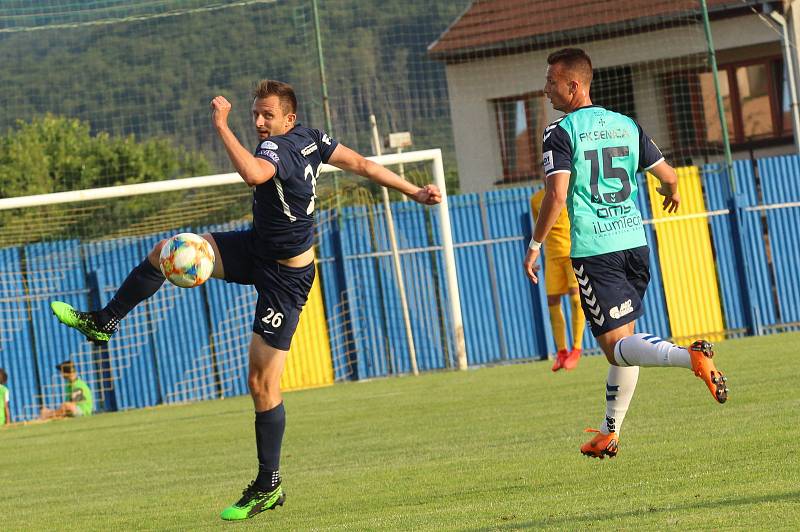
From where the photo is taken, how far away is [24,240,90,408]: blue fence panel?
1850cm

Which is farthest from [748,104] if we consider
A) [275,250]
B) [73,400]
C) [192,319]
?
[275,250]

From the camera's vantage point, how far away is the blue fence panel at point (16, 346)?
1845 cm

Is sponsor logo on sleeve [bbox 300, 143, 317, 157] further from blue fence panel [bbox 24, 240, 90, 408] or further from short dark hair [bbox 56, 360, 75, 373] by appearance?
blue fence panel [bbox 24, 240, 90, 408]

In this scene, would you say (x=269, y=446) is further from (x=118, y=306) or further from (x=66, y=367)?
(x=66, y=367)

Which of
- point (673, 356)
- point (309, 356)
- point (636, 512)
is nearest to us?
point (636, 512)

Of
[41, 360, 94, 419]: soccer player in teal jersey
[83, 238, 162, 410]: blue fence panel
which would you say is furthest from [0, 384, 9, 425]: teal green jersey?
[83, 238, 162, 410]: blue fence panel

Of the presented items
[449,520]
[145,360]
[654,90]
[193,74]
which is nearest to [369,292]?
[145,360]

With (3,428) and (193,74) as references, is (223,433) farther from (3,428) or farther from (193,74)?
(193,74)

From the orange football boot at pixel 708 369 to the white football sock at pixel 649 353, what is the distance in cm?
6

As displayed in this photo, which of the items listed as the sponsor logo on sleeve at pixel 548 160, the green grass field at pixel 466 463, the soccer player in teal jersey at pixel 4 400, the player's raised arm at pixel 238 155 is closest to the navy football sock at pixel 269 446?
the green grass field at pixel 466 463

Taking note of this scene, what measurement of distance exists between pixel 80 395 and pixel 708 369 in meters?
13.5

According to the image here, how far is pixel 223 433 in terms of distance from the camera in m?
11.9

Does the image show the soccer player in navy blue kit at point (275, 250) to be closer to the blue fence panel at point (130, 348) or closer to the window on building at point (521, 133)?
the blue fence panel at point (130, 348)

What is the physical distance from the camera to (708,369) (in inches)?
230
